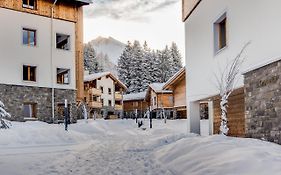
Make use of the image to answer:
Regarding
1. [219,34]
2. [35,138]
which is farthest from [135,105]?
[219,34]

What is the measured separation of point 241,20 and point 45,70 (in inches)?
699

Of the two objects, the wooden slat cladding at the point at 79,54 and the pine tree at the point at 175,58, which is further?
the pine tree at the point at 175,58

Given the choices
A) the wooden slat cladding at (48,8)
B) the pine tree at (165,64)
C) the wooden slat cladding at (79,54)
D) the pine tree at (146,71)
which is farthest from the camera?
the pine tree at (165,64)

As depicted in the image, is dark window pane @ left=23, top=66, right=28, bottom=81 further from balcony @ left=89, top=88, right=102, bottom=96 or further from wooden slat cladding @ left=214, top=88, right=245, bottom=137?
balcony @ left=89, top=88, right=102, bottom=96

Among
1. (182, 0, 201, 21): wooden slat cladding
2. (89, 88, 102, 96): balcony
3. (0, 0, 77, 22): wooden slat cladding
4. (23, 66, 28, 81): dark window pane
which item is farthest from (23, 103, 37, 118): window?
(89, 88, 102, 96): balcony

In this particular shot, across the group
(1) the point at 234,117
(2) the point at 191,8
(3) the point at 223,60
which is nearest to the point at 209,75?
(3) the point at 223,60

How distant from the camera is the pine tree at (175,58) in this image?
66.1 m

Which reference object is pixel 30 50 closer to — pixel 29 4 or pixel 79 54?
pixel 29 4

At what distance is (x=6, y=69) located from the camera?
74.2ft

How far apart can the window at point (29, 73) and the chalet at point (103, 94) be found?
2140 centimetres

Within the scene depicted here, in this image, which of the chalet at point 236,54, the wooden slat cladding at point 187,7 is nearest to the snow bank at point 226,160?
the chalet at point 236,54

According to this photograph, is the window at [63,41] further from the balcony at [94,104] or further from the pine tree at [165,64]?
the pine tree at [165,64]

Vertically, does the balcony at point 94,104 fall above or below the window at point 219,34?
below

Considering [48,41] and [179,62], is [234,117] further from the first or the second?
[179,62]
